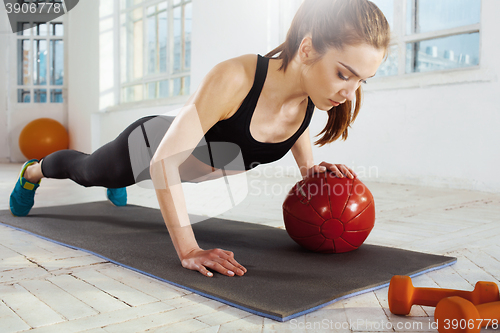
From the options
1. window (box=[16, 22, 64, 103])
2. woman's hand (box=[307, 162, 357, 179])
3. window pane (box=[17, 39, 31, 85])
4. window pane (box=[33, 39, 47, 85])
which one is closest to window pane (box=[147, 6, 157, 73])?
→ window (box=[16, 22, 64, 103])

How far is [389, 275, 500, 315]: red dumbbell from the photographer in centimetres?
102

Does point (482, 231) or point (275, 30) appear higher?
point (275, 30)

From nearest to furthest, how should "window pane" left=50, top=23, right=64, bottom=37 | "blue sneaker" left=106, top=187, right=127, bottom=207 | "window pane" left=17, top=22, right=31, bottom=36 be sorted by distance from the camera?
1. "blue sneaker" left=106, top=187, right=127, bottom=207
2. "window pane" left=17, top=22, right=31, bottom=36
3. "window pane" left=50, top=23, right=64, bottom=37

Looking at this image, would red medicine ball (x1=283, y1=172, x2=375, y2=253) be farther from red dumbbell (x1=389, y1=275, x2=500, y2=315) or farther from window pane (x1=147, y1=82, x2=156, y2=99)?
window pane (x1=147, y1=82, x2=156, y2=99)

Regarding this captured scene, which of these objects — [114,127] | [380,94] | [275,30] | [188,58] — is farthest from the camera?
[114,127]

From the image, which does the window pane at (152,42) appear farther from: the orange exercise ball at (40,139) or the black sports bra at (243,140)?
the black sports bra at (243,140)

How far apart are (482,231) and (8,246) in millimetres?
2250

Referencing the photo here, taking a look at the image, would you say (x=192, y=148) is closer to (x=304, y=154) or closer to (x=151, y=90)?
(x=304, y=154)

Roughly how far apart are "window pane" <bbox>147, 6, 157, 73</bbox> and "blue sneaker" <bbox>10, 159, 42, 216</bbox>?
5968 millimetres

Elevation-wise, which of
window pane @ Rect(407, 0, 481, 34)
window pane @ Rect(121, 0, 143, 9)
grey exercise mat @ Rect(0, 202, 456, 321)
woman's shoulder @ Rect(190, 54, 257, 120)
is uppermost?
window pane @ Rect(121, 0, 143, 9)

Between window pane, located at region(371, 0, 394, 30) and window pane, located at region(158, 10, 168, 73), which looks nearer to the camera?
window pane, located at region(371, 0, 394, 30)

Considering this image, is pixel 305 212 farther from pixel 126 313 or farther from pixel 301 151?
pixel 126 313

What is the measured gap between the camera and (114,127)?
8477 mm

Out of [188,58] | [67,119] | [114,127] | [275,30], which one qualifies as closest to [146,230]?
[275,30]
